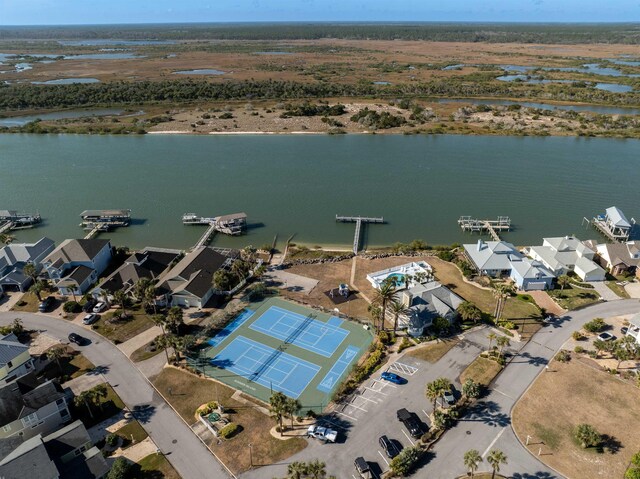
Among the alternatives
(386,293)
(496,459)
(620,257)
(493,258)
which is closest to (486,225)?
(493,258)

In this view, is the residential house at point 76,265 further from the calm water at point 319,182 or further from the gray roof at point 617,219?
the gray roof at point 617,219

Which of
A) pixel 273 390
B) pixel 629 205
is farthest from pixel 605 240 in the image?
pixel 273 390

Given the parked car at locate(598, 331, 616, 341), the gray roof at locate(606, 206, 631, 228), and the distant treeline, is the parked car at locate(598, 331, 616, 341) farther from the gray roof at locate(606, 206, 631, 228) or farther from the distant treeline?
the distant treeline

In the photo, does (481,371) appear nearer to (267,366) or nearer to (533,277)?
(533,277)

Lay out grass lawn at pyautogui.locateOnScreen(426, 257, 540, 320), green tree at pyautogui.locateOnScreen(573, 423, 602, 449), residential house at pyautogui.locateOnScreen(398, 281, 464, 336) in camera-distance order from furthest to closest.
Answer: grass lawn at pyautogui.locateOnScreen(426, 257, 540, 320), residential house at pyautogui.locateOnScreen(398, 281, 464, 336), green tree at pyautogui.locateOnScreen(573, 423, 602, 449)

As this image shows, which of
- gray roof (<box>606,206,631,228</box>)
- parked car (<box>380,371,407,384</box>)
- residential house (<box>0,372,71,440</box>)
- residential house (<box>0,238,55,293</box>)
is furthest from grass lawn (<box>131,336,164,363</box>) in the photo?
gray roof (<box>606,206,631,228</box>)

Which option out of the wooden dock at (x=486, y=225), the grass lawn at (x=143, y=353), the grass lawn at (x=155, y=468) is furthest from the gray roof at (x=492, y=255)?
the grass lawn at (x=155, y=468)

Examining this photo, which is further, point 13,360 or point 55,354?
point 55,354
